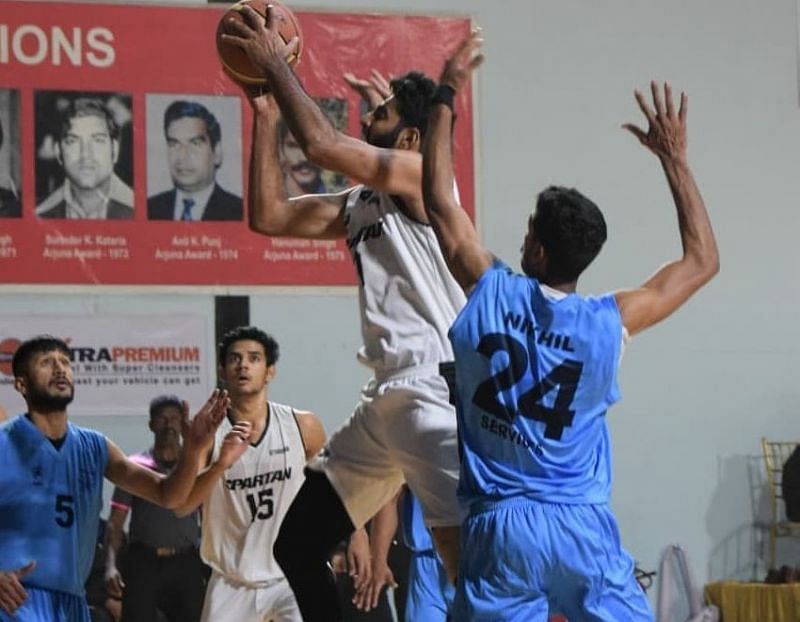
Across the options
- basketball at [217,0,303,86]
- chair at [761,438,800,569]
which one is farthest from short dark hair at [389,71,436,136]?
chair at [761,438,800,569]

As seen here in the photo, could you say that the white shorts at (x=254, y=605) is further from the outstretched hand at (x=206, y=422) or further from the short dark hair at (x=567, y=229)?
the short dark hair at (x=567, y=229)

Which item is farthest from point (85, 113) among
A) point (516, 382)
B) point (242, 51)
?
point (516, 382)

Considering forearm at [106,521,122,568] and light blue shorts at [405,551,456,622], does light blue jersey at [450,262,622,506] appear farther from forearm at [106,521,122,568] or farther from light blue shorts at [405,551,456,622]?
forearm at [106,521,122,568]

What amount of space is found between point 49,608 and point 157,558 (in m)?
3.10

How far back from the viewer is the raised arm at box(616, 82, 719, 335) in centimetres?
445

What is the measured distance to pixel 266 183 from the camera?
5371mm

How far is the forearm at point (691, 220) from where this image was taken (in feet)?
14.9

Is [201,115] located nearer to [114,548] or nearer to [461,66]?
[114,548]

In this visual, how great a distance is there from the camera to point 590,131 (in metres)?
11.2

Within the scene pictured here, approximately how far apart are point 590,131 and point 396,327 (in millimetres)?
6447

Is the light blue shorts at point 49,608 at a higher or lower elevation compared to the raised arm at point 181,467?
lower

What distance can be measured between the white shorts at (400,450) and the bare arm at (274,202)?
70 centimetres

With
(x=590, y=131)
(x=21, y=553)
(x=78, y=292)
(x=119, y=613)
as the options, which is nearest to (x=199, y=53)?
(x=78, y=292)

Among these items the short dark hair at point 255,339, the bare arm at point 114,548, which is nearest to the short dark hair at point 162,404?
the bare arm at point 114,548
